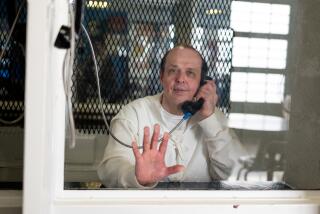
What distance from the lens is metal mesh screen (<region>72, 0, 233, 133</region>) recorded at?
1.03 m

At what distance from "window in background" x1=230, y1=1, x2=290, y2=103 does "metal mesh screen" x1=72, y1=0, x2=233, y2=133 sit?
6 centimetres

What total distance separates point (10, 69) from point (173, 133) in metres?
→ 0.43

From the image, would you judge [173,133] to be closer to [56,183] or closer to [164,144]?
[164,144]

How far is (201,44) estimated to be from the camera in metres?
1.08

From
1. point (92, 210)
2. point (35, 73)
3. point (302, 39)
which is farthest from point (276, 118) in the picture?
point (35, 73)

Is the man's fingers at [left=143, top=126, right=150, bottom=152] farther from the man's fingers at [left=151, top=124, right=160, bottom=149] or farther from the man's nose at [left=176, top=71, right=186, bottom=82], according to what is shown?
the man's nose at [left=176, top=71, right=186, bottom=82]

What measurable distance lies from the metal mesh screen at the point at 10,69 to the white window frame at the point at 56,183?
174mm

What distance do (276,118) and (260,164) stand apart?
143 mm

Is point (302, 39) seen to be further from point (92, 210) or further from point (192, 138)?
point (92, 210)

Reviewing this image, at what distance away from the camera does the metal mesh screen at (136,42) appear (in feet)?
3.39

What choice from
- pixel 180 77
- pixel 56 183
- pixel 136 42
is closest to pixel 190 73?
pixel 180 77

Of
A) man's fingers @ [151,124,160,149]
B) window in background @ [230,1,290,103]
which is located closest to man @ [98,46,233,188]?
man's fingers @ [151,124,160,149]

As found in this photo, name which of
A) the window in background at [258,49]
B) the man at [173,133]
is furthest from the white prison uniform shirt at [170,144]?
the window in background at [258,49]

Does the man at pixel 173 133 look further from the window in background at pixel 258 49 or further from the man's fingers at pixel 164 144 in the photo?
the window in background at pixel 258 49
